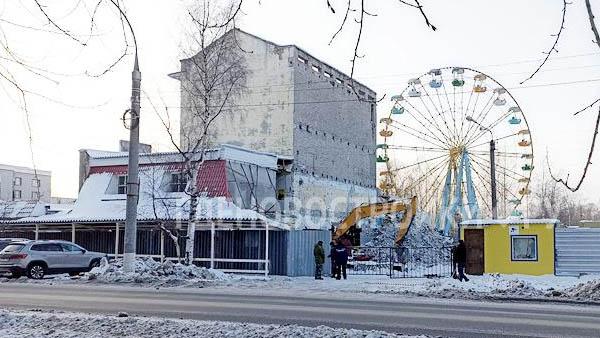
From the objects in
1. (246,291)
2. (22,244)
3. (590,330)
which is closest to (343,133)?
(22,244)

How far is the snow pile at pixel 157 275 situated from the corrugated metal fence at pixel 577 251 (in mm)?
13952

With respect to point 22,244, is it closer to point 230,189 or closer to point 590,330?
point 230,189

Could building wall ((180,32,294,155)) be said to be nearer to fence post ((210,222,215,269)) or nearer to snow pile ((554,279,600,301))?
fence post ((210,222,215,269))

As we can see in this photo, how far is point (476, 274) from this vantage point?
30.5 metres

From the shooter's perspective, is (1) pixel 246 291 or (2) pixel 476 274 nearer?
(1) pixel 246 291

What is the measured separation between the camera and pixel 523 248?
97.4 feet

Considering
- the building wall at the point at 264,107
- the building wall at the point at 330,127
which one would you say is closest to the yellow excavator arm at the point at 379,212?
the building wall at the point at 330,127

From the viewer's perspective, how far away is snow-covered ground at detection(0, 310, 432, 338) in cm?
997

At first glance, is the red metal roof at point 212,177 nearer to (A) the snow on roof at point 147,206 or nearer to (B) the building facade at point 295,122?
(A) the snow on roof at point 147,206

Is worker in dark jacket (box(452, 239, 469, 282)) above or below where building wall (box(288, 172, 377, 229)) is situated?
below

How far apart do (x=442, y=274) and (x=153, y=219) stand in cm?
1348

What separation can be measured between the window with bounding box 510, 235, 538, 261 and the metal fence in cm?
318

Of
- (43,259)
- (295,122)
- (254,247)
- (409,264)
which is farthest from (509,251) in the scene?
(295,122)

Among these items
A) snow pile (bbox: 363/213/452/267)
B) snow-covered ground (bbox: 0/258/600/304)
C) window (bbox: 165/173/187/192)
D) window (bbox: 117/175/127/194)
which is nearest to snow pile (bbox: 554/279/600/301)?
snow-covered ground (bbox: 0/258/600/304)
